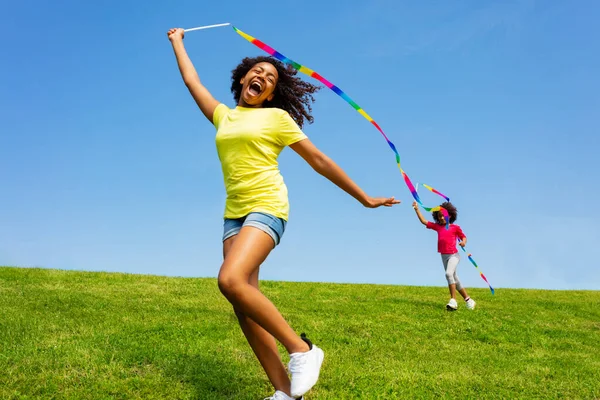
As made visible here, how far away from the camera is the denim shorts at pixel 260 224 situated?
154 inches

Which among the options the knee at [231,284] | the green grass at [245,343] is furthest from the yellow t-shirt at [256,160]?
the green grass at [245,343]

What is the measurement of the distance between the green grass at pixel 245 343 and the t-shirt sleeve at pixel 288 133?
2.17 m

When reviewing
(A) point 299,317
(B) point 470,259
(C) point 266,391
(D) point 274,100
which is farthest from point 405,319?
(D) point 274,100

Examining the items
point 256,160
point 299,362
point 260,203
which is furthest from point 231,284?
point 256,160

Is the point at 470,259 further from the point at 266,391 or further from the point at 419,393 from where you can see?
the point at 266,391

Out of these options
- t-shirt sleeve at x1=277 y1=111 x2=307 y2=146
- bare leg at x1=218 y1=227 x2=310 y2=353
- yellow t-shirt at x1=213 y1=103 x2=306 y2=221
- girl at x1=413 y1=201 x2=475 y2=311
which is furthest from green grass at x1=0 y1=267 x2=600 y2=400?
t-shirt sleeve at x1=277 y1=111 x2=307 y2=146

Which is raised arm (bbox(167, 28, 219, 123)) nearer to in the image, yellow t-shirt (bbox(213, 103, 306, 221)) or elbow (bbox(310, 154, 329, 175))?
yellow t-shirt (bbox(213, 103, 306, 221))

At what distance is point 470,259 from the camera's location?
13.0 meters

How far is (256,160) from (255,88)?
723 millimetres

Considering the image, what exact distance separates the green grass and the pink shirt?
4.16 feet

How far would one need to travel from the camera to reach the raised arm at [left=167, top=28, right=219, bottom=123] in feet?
15.5

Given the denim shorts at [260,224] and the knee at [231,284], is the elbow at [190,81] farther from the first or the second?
the knee at [231,284]

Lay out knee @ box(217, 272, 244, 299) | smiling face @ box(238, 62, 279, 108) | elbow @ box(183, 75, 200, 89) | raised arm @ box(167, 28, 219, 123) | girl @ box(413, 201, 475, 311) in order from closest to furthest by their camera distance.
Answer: knee @ box(217, 272, 244, 299) → smiling face @ box(238, 62, 279, 108) → raised arm @ box(167, 28, 219, 123) → elbow @ box(183, 75, 200, 89) → girl @ box(413, 201, 475, 311)

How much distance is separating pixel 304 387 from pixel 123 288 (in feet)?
27.4
